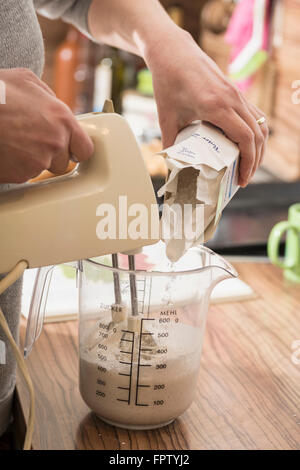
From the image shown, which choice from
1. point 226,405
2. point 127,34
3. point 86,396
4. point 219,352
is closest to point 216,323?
point 219,352

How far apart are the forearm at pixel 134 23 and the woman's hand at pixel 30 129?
0.32 meters

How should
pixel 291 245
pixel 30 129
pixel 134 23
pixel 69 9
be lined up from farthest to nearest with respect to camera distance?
pixel 291 245 → pixel 69 9 → pixel 134 23 → pixel 30 129

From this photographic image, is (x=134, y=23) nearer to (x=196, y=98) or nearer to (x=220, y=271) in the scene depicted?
(x=196, y=98)

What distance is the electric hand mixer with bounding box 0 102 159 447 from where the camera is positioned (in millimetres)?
586

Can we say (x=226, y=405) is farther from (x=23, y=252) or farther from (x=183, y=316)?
(x=23, y=252)

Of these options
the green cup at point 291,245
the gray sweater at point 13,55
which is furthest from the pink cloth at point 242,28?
the gray sweater at point 13,55

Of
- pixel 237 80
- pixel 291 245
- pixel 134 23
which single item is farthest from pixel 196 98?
pixel 237 80

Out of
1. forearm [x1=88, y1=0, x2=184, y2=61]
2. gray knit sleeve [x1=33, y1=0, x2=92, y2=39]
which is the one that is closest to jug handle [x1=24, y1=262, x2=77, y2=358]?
forearm [x1=88, y1=0, x2=184, y2=61]

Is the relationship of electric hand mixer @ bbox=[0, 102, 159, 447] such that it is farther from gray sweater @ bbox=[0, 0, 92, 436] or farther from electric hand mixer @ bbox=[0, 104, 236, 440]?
gray sweater @ bbox=[0, 0, 92, 436]

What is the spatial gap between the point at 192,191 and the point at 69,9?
485mm

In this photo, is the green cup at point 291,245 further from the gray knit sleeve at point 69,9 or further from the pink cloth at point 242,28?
the pink cloth at point 242,28

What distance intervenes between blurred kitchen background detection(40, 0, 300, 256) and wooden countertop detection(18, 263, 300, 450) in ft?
1.37

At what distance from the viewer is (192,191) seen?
0.64 meters
